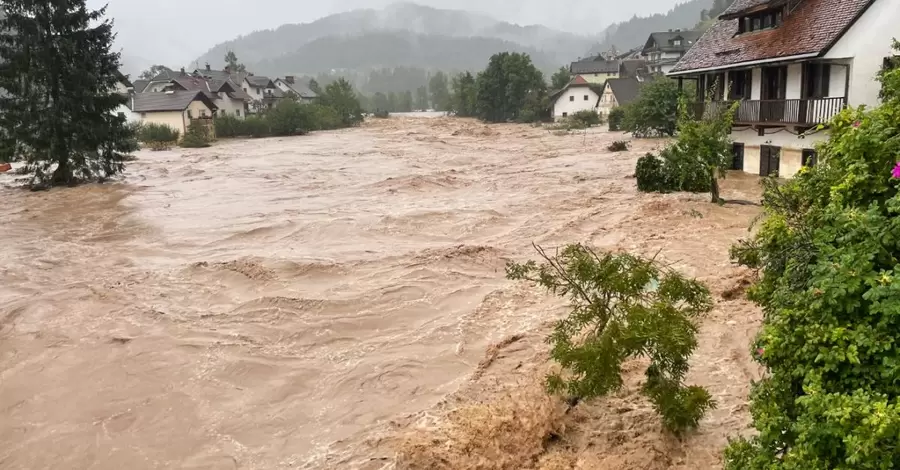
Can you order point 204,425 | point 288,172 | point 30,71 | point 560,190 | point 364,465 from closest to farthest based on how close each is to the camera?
1. point 364,465
2. point 204,425
3. point 560,190
4. point 30,71
5. point 288,172

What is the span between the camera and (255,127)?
65562 millimetres

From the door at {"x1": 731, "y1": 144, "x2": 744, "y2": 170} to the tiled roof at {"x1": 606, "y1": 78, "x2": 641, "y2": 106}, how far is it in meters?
49.2

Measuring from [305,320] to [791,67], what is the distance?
1922 cm

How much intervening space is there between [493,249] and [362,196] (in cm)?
1055

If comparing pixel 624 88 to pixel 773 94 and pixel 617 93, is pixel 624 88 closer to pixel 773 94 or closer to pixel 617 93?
pixel 617 93

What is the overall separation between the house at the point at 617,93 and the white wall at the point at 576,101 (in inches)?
77.9

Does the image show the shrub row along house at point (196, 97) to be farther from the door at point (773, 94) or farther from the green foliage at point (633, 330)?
the green foliage at point (633, 330)

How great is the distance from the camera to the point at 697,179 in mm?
21156

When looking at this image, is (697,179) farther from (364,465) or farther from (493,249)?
(364,465)

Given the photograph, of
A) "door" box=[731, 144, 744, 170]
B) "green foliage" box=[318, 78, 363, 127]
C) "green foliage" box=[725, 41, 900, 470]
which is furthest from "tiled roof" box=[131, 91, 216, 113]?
"green foliage" box=[725, 41, 900, 470]

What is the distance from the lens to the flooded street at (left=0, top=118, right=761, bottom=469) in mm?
8352

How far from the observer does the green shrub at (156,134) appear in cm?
5759

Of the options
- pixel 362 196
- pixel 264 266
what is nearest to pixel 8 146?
pixel 362 196

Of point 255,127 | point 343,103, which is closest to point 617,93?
point 343,103
